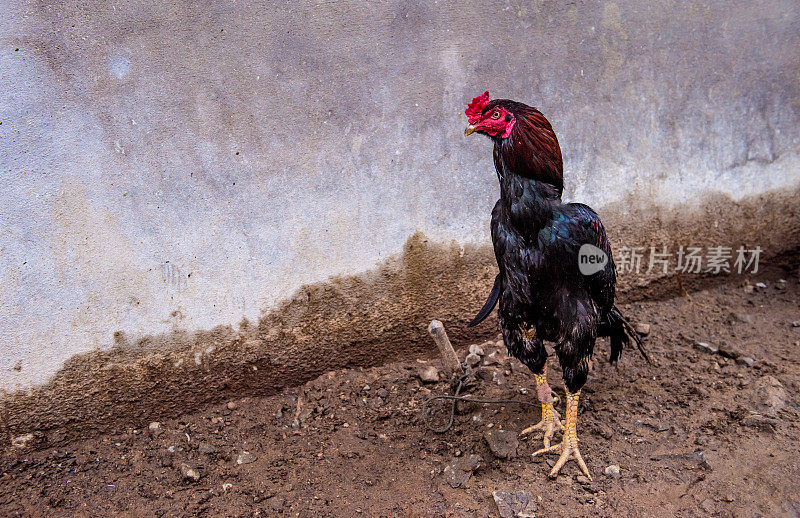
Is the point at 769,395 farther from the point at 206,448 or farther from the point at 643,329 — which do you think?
the point at 206,448

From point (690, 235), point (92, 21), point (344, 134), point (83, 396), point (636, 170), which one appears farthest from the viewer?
point (690, 235)

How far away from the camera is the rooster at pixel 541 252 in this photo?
2471mm

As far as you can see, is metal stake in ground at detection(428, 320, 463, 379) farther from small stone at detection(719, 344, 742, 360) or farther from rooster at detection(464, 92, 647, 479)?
small stone at detection(719, 344, 742, 360)

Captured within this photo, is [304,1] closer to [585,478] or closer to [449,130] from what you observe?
→ [449,130]

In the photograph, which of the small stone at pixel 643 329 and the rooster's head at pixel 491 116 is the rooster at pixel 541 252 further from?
the small stone at pixel 643 329

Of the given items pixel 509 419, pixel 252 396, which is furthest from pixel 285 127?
pixel 509 419

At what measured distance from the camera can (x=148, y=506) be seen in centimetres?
274

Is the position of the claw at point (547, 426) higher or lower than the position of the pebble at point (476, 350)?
lower

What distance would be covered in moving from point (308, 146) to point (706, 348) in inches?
113

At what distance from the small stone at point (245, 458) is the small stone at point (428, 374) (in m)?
1.09

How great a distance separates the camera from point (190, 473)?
114 inches

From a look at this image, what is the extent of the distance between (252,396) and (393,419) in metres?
0.86

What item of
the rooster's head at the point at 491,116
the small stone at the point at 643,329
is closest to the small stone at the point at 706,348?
the small stone at the point at 643,329

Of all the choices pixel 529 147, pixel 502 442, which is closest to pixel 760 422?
pixel 502 442
